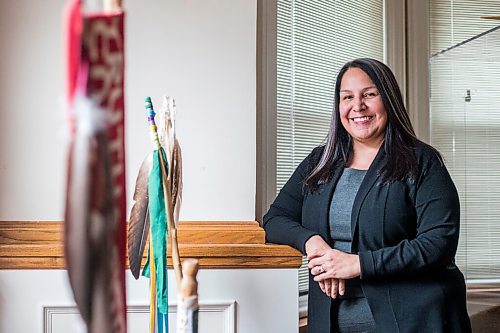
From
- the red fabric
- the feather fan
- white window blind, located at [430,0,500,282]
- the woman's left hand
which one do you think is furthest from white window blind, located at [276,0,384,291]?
the red fabric

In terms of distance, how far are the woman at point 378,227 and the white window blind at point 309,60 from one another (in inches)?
15.6

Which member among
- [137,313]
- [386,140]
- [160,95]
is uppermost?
[160,95]

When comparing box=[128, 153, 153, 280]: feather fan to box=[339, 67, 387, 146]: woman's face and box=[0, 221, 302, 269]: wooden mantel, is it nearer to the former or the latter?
box=[0, 221, 302, 269]: wooden mantel

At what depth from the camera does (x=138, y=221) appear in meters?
1.40

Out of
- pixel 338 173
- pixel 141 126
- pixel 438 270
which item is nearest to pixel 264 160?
pixel 338 173

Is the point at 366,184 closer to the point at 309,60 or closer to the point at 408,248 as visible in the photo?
the point at 408,248

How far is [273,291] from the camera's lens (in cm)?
183

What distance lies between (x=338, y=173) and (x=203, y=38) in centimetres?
51

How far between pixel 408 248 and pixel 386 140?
302 millimetres

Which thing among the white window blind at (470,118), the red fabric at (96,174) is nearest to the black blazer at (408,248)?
the white window blind at (470,118)

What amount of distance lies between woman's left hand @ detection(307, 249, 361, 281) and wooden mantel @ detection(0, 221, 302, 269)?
0.18 ft

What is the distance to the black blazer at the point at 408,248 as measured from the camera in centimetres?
175

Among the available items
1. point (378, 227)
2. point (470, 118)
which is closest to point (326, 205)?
point (378, 227)

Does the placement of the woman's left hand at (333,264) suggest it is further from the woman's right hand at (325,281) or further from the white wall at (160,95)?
the white wall at (160,95)
